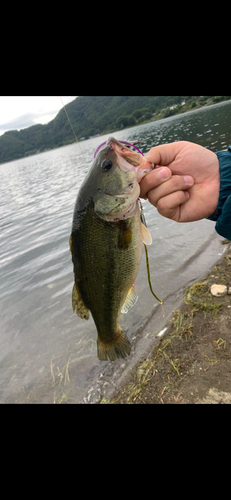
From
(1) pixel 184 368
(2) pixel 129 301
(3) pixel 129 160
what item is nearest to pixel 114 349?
(2) pixel 129 301

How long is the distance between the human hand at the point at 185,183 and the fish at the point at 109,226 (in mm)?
284

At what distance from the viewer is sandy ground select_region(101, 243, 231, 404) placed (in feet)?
11.5

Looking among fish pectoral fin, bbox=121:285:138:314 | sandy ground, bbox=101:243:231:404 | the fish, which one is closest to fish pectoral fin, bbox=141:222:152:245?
the fish

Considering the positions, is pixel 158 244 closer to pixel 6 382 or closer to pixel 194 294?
pixel 194 294

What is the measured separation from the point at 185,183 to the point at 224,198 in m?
0.49

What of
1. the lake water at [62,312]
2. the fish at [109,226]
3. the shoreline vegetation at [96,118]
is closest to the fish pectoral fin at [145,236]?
the fish at [109,226]

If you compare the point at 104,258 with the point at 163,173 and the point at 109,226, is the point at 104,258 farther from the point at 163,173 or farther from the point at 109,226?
the point at 163,173

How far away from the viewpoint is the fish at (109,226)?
2068 mm

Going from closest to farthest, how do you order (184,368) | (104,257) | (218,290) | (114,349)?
(104,257) < (114,349) < (184,368) < (218,290)

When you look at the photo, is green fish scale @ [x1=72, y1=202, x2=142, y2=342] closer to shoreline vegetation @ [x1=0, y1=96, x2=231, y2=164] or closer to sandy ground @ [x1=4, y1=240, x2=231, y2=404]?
sandy ground @ [x1=4, y1=240, x2=231, y2=404]

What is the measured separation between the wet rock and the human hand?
115 inches

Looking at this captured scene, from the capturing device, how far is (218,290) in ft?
17.1

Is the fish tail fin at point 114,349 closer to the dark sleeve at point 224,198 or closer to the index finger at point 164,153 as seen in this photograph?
the dark sleeve at point 224,198
